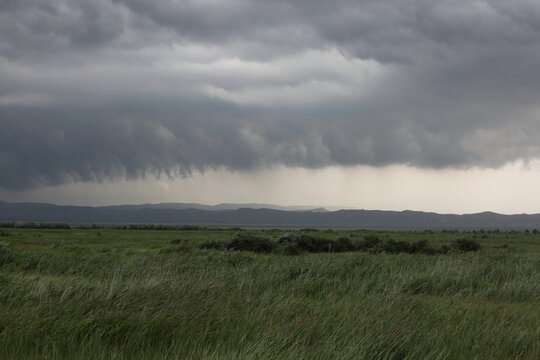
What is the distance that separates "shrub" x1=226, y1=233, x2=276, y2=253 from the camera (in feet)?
A: 132

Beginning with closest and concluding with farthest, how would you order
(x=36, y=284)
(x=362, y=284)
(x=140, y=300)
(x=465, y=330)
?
(x=465, y=330) < (x=140, y=300) < (x=36, y=284) < (x=362, y=284)

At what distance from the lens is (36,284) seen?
35.5 ft

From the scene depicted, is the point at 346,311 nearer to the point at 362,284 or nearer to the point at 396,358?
the point at 396,358

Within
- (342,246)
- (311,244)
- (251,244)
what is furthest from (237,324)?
(342,246)

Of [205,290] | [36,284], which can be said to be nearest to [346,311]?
[205,290]

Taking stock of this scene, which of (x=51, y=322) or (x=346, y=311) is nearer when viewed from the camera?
(x=51, y=322)

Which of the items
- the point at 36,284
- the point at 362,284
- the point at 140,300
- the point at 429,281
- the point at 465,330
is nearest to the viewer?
the point at 465,330

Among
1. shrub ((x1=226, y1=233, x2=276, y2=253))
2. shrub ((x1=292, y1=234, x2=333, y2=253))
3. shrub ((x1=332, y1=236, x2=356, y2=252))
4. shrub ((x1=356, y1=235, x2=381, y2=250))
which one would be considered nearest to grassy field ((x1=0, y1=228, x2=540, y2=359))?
shrub ((x1=226, y1=233, x2=276, y2=253))

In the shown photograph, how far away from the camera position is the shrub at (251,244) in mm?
40341

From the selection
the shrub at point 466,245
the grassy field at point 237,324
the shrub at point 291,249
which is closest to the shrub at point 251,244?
the shrub at point 291,249

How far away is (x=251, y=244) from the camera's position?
136ft

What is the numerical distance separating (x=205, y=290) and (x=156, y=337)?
294cm

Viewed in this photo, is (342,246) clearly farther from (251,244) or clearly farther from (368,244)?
(251,244)

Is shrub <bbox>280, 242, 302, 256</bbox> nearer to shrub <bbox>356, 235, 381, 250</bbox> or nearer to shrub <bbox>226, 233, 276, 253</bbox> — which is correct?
shrub <bbox>226, 233, 276, 253</bbox>
